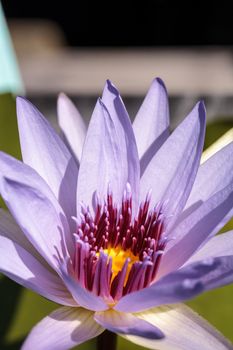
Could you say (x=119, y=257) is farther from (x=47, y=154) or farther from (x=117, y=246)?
(x=47, y=154)

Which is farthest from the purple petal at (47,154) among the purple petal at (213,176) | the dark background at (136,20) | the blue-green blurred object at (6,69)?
the dark background at (136,20)

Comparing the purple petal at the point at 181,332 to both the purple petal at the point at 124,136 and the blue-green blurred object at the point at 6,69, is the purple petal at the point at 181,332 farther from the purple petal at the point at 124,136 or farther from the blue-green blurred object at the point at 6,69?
the blue-green blurred object at the point at 6,69

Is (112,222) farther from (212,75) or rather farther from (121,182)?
(212,75)

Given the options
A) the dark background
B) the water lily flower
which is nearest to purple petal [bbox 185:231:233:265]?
the water lily flower

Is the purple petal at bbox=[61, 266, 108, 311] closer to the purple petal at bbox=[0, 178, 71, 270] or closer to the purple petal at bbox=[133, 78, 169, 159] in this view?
the purple petal at bbox=[0, 178, 71, 270]

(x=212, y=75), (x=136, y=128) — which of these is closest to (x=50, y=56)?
(x=212, y=75)

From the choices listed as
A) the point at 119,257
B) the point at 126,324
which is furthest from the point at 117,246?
the point at 126,324
